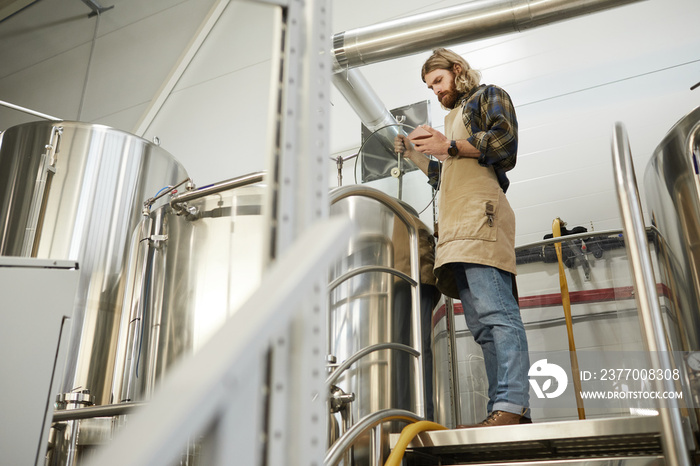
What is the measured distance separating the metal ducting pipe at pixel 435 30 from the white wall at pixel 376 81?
829mm

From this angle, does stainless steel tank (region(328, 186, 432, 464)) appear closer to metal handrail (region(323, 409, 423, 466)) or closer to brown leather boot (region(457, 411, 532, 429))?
metal handrail (region(323, 409, 423, 466))

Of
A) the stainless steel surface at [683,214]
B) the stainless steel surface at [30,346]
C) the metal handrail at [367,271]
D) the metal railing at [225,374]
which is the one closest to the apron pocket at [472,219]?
the metal handrail at [367,271]

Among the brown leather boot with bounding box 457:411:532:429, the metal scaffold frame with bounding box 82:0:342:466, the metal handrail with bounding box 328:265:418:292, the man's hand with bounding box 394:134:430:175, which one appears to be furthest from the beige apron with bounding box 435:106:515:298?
the metal scaffold frame with bounding box 82:0:342:466

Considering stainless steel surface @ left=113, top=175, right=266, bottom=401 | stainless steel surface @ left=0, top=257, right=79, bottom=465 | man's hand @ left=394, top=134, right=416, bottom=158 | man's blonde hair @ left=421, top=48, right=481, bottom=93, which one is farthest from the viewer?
man's hand @ left=394, top=134, right=416, bottom=158

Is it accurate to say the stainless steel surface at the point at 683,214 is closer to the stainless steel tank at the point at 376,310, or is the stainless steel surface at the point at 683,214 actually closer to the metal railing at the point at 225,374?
the stainless steel tank at the point at 376,310

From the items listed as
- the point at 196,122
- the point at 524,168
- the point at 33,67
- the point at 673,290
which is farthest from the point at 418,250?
the point at 33,67

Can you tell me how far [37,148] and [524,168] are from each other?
10.0 ft

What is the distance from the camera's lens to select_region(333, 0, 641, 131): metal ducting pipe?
10.7ft

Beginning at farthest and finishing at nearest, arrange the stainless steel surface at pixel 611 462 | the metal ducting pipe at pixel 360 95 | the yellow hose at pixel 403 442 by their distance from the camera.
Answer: the metal ducting pipe at pixel 360 95
the yellow hose at pixel 403 442
the stainless steel surface at pixel 611 462

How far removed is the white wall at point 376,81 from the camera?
12.6 ft

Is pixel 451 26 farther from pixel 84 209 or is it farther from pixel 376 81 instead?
pixel 84 209

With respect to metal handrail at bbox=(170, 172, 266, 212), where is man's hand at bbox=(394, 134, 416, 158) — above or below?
above

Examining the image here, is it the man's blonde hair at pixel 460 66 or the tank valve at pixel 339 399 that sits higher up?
the man's blonde hair at pixel 460 66

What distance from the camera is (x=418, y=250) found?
9.57ft
